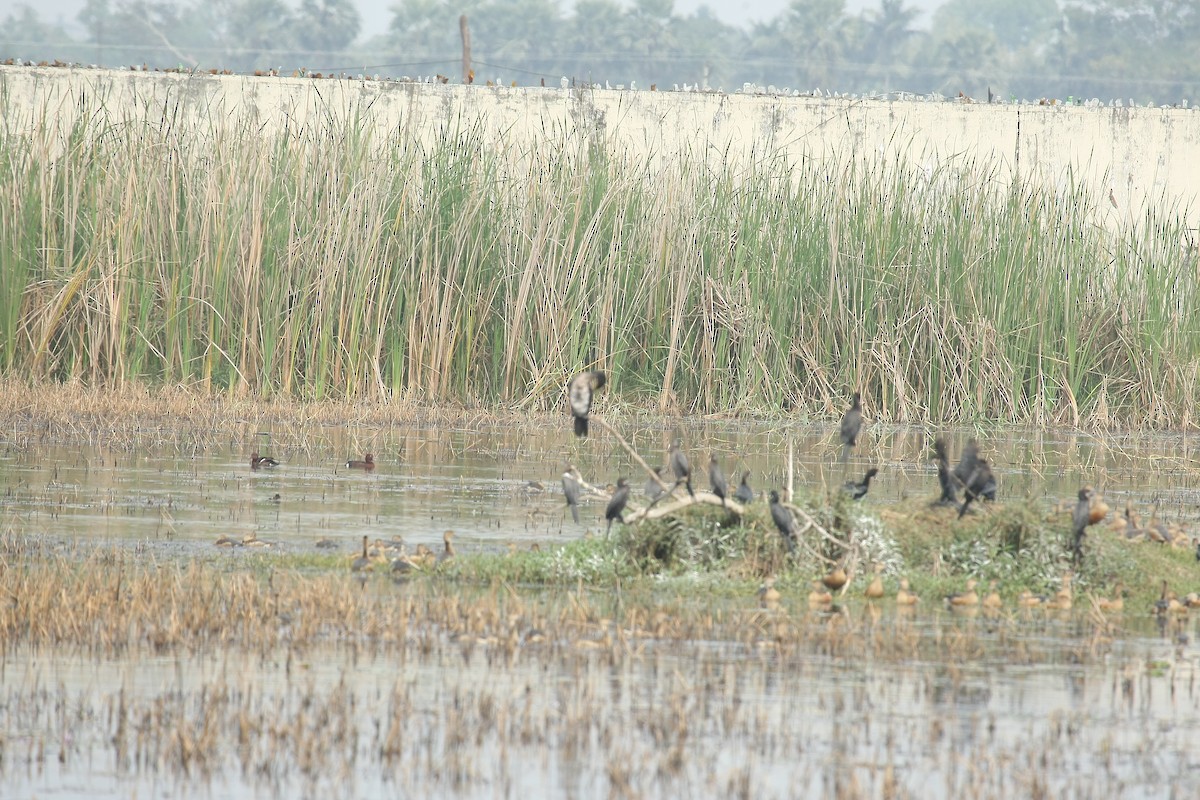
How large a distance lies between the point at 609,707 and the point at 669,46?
99036mm

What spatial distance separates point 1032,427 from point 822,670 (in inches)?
374

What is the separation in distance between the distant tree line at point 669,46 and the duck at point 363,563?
87.2 m

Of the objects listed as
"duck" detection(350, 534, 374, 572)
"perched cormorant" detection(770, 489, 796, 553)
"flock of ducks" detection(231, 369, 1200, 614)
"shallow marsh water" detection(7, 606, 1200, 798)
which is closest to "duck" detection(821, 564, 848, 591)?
"flock of ducks" detection(231, 369, 1200, 614)

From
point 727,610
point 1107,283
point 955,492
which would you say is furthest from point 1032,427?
point 727,610

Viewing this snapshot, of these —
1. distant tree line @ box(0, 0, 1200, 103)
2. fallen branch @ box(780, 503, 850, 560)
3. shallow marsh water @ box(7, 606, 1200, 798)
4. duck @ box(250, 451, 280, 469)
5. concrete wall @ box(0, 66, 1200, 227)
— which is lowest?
shallow marsh water @ box(7, 606, 1200, 798)

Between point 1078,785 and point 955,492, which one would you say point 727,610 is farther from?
point 1078,785

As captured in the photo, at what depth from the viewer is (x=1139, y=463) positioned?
1325 centimetres

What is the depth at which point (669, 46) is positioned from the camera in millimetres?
102312

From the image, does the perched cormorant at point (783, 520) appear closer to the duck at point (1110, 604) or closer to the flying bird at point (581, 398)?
the flying bird at point (581, 398)

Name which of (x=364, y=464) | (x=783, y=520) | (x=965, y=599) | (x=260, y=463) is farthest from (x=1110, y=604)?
(x=260, y=463)

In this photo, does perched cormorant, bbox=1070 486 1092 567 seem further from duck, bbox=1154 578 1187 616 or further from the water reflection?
the water reflection

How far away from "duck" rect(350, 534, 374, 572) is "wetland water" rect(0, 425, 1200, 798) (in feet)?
1.30

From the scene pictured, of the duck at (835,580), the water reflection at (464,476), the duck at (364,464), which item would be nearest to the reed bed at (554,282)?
the water reflection at (464,476)

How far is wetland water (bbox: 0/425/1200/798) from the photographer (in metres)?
4.85
